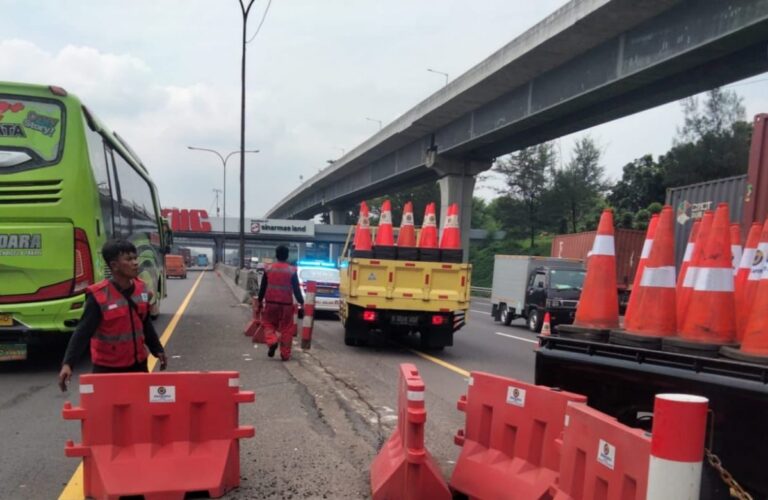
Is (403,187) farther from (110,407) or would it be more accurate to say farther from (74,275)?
(110,407)

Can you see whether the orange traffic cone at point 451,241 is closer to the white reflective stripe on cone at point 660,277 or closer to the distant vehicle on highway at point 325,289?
the distant vehicle on highway at point 325,289

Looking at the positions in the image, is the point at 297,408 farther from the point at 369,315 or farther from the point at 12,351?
the point at 369,315

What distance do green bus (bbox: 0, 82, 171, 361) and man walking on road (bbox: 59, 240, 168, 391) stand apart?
12.4ft

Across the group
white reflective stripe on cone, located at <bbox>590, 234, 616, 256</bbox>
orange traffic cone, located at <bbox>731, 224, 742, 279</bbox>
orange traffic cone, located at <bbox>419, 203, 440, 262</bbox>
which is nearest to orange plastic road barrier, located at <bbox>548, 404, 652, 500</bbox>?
white reflective stripe on cone, located at <bbox>590, 234, 616, 256</bbox>

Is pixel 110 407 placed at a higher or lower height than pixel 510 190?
lower

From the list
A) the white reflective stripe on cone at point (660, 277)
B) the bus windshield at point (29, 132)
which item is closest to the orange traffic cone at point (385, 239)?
the bus windshield at point (29, 132)

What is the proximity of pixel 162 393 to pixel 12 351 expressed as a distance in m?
4.76

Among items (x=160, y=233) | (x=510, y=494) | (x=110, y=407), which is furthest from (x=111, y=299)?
(x=160, y=233)

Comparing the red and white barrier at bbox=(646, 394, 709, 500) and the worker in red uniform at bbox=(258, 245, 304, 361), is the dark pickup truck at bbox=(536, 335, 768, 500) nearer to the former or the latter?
the red and white barrier at bbox=(646, 394, 709, 500)

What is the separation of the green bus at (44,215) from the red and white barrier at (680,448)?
739cm

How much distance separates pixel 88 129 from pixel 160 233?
7.95 m

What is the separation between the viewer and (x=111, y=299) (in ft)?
14.6

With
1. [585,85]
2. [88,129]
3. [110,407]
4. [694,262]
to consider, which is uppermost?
[585,85]

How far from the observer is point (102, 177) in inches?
353
